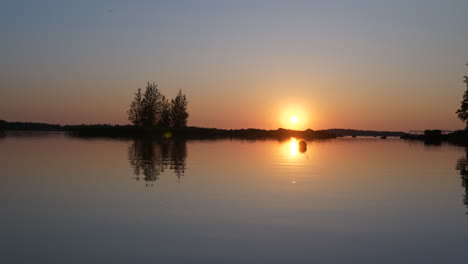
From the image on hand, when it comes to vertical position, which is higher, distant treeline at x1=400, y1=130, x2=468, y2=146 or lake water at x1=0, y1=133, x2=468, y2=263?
distant treeline at x1=400, y1=130, x2=468, y2=146

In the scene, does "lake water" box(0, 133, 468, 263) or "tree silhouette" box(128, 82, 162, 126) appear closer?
A: "lake water" box(0, 133, 468, 263)

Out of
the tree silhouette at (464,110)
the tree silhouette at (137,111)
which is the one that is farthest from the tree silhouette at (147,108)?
the tree silhouette at (464,110)

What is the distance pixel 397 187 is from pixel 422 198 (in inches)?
168

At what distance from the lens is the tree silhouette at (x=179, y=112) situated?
166875 millimetres

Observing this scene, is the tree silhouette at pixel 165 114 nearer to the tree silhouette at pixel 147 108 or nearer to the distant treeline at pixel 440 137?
the tree silhouette at pixel 147 108

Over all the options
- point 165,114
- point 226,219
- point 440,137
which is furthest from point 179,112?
point 226,219

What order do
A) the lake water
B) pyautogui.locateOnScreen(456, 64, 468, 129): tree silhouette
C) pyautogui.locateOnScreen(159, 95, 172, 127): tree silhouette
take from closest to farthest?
the lake water, pyautogui.locateOnScreen(456, 64, 468, 129): tree silhouette, pyautogui.locateOnScreen(159, 95, 172, 127): tree silhouette

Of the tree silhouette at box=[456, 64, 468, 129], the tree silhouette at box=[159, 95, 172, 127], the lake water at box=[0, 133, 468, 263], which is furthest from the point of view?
the tree silhouette at box=[159, 95, 172, 127]

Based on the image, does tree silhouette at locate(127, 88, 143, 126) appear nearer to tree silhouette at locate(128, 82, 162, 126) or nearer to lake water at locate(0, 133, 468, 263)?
tree silhouette at locate(128, 82, 162, 126)

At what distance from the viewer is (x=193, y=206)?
66.5ft

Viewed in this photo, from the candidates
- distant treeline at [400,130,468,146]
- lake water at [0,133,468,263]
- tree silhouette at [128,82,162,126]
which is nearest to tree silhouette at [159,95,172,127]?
tree silhouette at [128,82,162,126]

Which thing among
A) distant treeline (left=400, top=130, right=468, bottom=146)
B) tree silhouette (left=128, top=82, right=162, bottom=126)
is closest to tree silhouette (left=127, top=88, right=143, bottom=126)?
tree silhouette (left=128, top=82, right=162, bottom=126)

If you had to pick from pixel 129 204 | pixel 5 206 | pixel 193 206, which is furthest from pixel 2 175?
pixel 193 206

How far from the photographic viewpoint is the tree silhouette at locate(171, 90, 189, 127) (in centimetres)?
16688
